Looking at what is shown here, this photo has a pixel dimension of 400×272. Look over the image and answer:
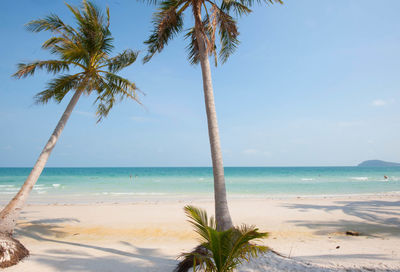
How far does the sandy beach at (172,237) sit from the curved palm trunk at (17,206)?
344 millimetres

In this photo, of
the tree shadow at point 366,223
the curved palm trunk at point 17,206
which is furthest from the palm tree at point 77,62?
the tree shadow at point 366,223

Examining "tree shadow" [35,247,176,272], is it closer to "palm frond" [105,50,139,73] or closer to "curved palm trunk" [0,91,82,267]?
"curved palm trunk" [0,91,82,267]

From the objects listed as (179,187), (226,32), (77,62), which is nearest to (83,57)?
(77,62)

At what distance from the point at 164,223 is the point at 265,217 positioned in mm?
4266

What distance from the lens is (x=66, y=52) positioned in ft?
22.5

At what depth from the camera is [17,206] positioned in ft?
18.9

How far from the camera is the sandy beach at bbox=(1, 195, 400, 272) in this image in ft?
15.0

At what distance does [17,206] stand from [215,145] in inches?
206

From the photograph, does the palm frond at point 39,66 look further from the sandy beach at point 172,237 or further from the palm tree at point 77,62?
the sandy beach at point 172,237

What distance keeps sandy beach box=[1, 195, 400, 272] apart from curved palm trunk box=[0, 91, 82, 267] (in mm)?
344

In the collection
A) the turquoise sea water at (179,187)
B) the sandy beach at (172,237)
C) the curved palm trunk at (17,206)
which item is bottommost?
the turquoise sea water at (179,187)

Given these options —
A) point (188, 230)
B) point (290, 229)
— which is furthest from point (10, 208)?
point (290, 229)

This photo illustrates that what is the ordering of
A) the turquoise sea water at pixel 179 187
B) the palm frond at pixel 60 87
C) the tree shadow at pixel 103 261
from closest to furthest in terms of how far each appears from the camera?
the tree shadow at pixel 103 261 → the palm frond at pixel 60 87 → the turquoise sea water at pixel 179 187

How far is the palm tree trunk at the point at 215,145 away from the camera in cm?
491
